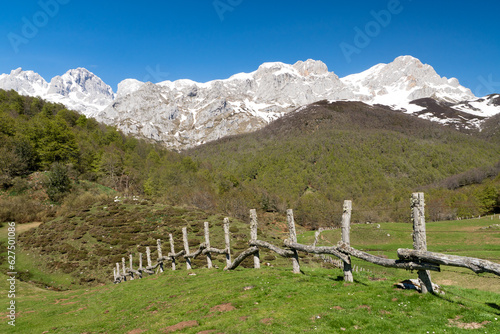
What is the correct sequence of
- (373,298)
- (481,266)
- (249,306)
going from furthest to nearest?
(249,306) < (373,298) < (481,266)

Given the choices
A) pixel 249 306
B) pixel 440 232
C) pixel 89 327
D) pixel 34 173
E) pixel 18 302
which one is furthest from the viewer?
pixel 34 173

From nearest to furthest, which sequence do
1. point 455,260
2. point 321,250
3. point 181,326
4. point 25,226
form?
point 455,260
point 181,326
point 321,250
point 25,226

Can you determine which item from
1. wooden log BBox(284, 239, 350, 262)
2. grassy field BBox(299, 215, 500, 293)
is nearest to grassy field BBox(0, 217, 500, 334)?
wooden log BBox(284, 239, 350, 262)

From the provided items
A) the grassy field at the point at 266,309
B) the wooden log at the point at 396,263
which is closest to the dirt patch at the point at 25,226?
the grassy field at the point at 266,309

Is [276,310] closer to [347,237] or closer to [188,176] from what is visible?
[347,237]

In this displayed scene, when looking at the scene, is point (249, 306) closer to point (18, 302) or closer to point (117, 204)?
point (18, 302)

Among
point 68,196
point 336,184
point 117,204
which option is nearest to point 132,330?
point 117,204

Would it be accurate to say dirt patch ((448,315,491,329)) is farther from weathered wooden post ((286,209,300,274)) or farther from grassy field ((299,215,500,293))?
grassy field ((299,215,500,293))

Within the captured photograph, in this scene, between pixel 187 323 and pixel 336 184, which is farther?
pixel 336 184

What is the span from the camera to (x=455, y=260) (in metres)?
8.25

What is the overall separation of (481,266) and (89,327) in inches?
640

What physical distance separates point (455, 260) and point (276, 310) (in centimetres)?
640

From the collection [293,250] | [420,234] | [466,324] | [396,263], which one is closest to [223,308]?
[293,250]

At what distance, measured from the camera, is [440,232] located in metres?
60.3
